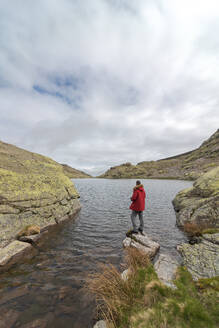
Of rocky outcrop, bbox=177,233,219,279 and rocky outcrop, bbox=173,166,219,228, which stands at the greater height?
rocky outcrop, bbox=173,166,219,228

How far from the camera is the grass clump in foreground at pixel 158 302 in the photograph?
4113mm

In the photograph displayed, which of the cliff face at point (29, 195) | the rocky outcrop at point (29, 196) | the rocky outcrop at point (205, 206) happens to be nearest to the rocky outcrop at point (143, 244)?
the rocky outcrop at point (205, 206)

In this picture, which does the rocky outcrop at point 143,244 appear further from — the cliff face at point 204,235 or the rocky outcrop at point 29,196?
the rocky outcrop at point 29,196

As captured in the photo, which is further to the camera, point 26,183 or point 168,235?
point 26,183

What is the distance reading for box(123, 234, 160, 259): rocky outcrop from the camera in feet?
34.6

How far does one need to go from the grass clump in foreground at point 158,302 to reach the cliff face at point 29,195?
31.2 feet

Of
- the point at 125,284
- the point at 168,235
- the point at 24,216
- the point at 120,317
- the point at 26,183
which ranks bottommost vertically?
the point at 168,235

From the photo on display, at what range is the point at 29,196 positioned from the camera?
14.7m

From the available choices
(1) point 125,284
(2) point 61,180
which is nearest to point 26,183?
(2) point 61,180

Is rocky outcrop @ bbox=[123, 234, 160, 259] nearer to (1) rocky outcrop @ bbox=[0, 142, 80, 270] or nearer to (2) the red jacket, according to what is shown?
(2) the red jacket

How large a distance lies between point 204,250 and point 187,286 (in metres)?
4.48

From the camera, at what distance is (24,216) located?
13.3 meters

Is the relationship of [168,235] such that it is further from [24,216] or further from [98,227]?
[24,216]

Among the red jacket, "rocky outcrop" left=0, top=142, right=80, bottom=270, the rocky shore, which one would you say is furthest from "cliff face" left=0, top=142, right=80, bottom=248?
the red jacket
